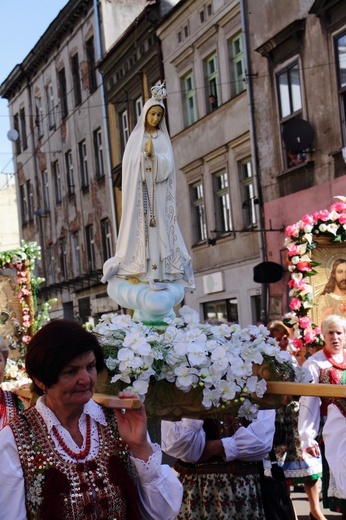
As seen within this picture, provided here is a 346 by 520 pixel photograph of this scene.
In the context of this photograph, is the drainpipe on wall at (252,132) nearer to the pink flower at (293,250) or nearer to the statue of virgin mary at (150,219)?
the pink flower at (293,250)

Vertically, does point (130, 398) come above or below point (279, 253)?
below

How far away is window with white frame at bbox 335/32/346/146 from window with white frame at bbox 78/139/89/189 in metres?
17.3

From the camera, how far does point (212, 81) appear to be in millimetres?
24469

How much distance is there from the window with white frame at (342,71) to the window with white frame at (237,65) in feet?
13.6

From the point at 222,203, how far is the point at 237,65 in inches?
132

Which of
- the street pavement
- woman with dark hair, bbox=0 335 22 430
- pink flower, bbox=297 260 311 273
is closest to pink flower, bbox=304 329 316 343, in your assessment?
pink flower, bbox=297 260 311 273

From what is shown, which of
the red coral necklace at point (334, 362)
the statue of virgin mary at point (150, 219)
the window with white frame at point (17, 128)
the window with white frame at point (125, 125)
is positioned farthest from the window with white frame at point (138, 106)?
the statue of virgin mary at point (150, 219)

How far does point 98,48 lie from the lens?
108ft

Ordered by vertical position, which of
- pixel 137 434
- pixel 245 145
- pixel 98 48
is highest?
pixel 98 48

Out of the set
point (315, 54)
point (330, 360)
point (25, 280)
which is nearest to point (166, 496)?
point (330, 360)

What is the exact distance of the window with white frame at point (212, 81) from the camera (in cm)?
2411

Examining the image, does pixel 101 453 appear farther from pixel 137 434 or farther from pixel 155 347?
pixel 155 347

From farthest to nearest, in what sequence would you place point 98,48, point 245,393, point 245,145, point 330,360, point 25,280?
point 98,48 < point 245,145 < point 25,280 < point 330,360 < point 245,393

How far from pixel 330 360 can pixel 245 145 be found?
14.5 metres
